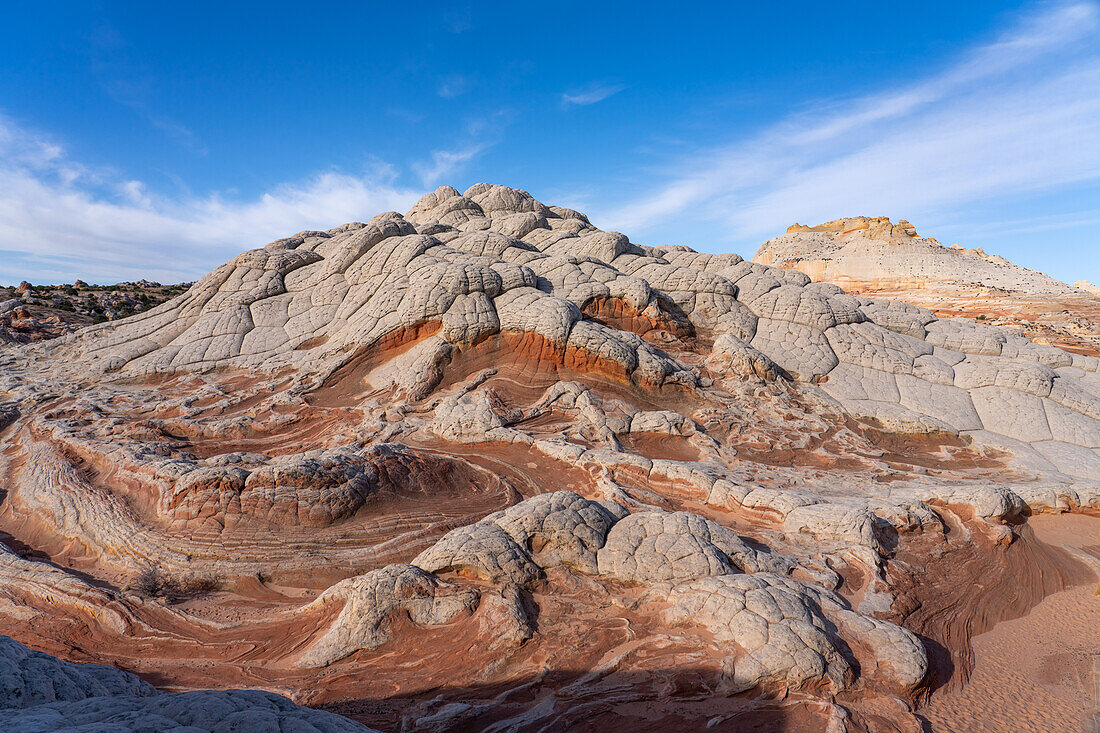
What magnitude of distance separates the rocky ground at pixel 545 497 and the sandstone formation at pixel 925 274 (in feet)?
101

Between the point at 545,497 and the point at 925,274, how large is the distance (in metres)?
63.1

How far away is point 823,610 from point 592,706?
2850mm

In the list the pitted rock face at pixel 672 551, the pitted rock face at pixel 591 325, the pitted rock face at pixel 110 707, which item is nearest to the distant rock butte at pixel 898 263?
the pitted rock face at pixel 591 325

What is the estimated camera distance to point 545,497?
7.20 metres

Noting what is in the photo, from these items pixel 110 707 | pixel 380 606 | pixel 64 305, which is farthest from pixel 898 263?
pixel 64 305

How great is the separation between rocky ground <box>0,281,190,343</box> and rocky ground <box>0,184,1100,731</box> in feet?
23.3

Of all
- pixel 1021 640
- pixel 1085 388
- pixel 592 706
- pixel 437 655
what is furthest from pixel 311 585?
pixel 1085 388

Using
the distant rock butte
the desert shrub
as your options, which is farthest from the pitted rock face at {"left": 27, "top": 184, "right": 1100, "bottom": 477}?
the distant rock butte

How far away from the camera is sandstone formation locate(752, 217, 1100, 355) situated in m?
40.3

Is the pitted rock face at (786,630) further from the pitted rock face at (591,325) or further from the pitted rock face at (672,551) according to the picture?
the pitted rock face at (591,325)

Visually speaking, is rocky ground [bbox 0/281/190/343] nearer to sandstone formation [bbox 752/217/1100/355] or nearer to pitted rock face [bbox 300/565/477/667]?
pitted rock face [bbox 300/565/477/667]

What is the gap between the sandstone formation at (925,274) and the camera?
4031 centimetres

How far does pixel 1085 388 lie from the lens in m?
13.9

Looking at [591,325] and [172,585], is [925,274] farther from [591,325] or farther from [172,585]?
[172,585]
